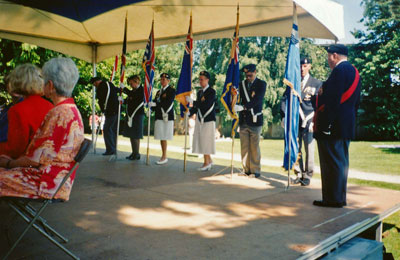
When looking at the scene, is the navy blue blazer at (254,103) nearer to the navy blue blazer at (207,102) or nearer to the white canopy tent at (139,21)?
the navy blue blazer at (207,102)

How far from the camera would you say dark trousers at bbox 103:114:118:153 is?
9.07m

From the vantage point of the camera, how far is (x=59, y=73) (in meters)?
2.81

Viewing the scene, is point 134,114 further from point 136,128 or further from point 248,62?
point 248,62

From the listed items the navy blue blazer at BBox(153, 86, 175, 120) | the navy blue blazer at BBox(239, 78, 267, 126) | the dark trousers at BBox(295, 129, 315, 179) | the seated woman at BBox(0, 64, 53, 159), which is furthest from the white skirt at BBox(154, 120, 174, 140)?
the seated woman at BBox(0, 64, 53, 159)

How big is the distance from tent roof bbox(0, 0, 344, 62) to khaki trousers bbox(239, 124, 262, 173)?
→ 7.07 ft

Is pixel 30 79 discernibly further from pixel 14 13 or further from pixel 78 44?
pixel 78 44

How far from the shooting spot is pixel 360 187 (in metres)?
6.20

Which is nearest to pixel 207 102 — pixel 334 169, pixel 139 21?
pixel 139 21

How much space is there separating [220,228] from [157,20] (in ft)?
19.6

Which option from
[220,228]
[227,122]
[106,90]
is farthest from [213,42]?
[220,228]

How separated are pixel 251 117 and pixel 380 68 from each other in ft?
80.4

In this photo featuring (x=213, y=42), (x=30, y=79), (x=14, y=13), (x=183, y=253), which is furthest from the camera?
(x=213, y=42)

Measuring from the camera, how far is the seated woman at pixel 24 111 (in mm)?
3008

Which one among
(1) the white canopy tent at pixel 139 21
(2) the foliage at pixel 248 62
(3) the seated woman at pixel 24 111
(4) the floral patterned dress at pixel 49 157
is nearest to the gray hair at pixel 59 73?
(4) the floral patterned dress at pixel 49 157
